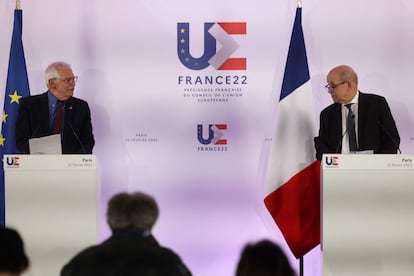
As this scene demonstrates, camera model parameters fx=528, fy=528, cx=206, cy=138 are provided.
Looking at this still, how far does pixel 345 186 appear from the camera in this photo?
3.97 meters

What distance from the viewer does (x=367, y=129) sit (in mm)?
4574

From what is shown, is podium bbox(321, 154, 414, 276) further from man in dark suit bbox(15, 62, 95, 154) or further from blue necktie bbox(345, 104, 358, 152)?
man in dark suit bbox(15, 62, 95, 154)

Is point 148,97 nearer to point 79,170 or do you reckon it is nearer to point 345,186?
point 79,170

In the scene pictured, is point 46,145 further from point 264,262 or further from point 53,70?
point 264,262

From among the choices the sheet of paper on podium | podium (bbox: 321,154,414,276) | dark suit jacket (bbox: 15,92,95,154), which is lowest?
podium (bbox: 321,154,414,276)

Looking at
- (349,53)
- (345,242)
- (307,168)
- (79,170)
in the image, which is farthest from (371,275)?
(79,170)

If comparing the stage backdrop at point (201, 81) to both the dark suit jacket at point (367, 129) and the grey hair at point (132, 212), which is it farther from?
the grey hair at point (132, 212)

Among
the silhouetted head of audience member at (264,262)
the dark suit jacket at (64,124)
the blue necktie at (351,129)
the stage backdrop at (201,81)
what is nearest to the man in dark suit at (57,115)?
the dark suit jacket at (64,124)

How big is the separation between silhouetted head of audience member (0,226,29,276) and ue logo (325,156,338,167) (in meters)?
2.39

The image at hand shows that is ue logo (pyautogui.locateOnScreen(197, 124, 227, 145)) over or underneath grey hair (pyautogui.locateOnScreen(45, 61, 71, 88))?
underneath

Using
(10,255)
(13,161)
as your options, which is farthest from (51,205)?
(10,255)

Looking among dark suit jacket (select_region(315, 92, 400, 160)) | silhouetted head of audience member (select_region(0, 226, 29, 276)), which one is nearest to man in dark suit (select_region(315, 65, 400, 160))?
dark suit jacket (select_region(315, 92, 400, 160))

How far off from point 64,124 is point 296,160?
2111 mm

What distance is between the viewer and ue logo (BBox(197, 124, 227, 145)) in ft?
16.0
